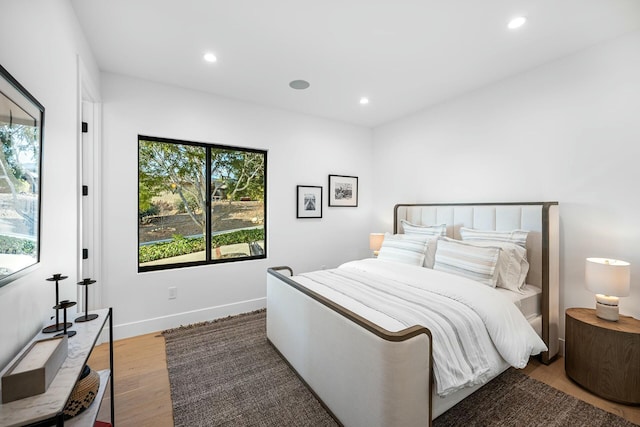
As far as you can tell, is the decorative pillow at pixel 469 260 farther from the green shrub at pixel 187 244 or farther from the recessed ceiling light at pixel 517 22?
the green shrub at pixel 187 244

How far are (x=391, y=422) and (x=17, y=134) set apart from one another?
208 centimetres

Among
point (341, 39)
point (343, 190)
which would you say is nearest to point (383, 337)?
point (341, 39)

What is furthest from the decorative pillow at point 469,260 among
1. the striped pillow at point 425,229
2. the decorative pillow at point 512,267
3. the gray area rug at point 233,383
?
→ the gray area rug at point 233,383

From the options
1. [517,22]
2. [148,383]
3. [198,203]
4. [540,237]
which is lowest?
[148,383]

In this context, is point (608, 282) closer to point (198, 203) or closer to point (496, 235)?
point (496, 235)

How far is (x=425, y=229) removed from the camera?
3.44 metres

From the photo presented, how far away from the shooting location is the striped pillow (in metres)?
3.29

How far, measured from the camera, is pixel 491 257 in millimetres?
2430

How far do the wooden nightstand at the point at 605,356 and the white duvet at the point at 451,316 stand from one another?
325 millimetres

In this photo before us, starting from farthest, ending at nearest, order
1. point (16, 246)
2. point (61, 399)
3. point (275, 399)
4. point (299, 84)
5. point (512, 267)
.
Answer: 1. point (299, 84)
2. point (512, 267)
3. point (275, 399)
4. point (16, 246)
5. point (61, 399)

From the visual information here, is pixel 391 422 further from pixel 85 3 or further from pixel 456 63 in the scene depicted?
pixel 85 3

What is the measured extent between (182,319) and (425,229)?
309cm

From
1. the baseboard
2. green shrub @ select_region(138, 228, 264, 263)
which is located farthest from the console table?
green shrub @ select_region(138, 228, 264, 263)

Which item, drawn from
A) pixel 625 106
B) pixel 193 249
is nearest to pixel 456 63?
pixel 625 106
